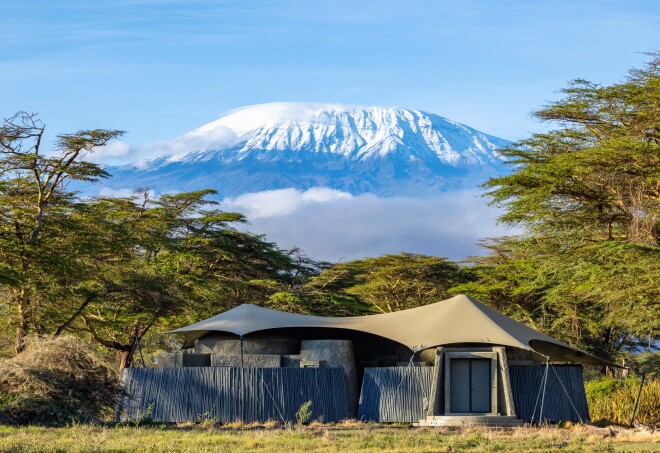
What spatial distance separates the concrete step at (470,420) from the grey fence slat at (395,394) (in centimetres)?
49

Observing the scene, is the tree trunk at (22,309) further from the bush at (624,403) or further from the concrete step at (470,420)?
the bush at (624,403)

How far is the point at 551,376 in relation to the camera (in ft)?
89.7

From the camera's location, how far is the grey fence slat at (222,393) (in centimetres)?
2567

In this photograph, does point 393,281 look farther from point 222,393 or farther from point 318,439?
point 318,439

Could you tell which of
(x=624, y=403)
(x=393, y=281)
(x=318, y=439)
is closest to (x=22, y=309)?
(x=624, y=403)

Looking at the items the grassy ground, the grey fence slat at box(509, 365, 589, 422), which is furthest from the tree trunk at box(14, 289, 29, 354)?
the grey fence slat at box(509, 365, 589, 422)

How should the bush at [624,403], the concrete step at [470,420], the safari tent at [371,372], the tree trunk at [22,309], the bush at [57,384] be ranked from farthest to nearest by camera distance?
the tree trunk at [22,309] → the bush at [624,403] → the safari tent at [371,372] → the concrete step at [470,420] → the bush at [57,384]

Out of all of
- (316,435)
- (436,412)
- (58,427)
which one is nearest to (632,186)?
(436,412)

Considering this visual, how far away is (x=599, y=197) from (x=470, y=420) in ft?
48.6

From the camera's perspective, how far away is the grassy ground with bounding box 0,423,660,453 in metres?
17.8

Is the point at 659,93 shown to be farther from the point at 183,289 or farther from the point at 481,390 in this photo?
the point at 183,289

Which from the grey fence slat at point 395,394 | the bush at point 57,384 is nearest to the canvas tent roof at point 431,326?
the grey fence slat at point 395,394

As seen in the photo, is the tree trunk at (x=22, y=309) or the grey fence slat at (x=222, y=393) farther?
Answer: the tree trunk at (x=22, y=309)

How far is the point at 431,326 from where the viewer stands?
1121 inches
